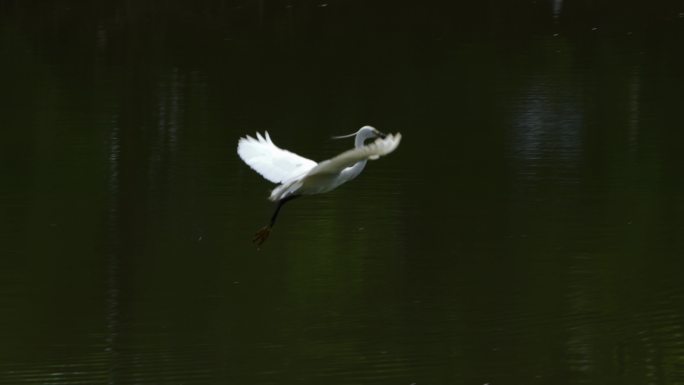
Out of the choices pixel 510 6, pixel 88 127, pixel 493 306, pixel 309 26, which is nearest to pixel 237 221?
pixel 493 306

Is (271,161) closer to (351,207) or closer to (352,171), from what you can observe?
(352,171)

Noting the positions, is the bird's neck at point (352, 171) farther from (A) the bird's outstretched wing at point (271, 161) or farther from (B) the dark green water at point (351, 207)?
(B) the dark green water at point (351, 207)

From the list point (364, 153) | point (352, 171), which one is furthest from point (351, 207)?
point (364, 153)

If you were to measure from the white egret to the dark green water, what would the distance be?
871mm

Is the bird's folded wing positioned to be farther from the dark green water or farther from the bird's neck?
the dark green water

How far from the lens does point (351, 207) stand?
39.4 ft

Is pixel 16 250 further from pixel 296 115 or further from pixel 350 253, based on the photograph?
pixel 296 115

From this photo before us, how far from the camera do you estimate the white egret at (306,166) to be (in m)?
7.37

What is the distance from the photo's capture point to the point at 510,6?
22266mm

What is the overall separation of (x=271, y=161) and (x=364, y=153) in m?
1.99

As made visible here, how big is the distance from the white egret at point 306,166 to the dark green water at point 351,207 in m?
0.87

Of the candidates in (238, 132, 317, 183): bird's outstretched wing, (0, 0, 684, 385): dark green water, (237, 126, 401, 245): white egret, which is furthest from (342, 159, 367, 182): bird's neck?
(0, 0, 684, 385): dark green water

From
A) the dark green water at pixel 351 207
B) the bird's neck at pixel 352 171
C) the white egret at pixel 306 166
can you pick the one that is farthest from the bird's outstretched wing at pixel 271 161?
the dark green water at pixel 351 207

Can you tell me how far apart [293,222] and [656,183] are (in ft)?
9.55
